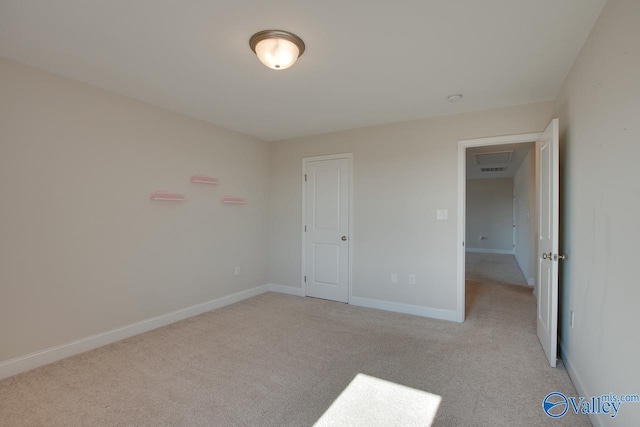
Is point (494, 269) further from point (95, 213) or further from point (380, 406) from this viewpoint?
point (95, 213)

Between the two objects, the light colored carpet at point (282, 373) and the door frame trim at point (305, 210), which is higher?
the door frame trim at point (305, 210)

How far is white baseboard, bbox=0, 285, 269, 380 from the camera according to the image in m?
2.44

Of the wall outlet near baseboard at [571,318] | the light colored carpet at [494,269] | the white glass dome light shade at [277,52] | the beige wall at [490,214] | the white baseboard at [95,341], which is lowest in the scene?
the light colored carpet at [494,269]

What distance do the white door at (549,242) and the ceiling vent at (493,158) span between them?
308cm

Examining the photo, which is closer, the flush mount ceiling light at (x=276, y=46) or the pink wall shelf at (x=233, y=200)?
the flush mount ceiling light at (x=276, y=46)

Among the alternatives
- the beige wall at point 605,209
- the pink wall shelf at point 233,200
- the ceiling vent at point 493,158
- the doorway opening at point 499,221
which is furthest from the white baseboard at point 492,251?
the pink wall shelf at point 233,200

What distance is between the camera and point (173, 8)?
183 cm

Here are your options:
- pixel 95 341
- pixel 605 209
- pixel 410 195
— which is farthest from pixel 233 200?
pixel 605 209

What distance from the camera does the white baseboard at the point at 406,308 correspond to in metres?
3.70

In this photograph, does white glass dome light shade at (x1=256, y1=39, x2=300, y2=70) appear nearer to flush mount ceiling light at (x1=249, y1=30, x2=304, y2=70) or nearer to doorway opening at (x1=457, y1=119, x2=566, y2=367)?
flush mount ceiling light at (x1=249, y1=30, x2=304, y2=70)

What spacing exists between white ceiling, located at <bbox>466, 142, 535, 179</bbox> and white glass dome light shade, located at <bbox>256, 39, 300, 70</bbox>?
3.58 metres

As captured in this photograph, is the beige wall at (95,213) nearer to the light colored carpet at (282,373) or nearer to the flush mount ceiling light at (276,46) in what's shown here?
the light colored carpet at (282,373)

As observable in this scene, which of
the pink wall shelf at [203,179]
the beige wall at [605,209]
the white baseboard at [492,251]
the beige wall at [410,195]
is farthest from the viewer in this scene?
the white baseboard at [492,251]

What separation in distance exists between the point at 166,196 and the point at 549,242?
378cm
